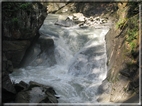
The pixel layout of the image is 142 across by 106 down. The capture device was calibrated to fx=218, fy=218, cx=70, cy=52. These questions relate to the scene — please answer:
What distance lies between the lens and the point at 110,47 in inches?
417

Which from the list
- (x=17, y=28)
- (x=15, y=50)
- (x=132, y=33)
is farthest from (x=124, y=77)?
(x=15, y=50)

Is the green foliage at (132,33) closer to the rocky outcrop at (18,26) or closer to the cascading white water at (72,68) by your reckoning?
the cascading white water at (72,68)

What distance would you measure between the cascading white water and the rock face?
0.78 metres

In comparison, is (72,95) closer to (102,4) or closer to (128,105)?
(128,105)

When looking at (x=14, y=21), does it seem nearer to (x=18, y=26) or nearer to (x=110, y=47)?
(x=18, y=26)

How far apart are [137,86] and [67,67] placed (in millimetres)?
5298

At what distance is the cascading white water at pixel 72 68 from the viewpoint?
871 cm

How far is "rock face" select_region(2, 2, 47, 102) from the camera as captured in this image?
9.86 meters

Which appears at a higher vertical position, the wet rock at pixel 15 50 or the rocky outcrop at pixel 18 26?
the rocky outcrop at pixel 18 26

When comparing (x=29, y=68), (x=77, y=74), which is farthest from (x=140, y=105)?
(x=29, y=68)

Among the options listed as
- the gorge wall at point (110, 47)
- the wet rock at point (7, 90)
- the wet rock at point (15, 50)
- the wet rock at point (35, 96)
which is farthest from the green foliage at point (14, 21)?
the wet rock at point (7, 90)

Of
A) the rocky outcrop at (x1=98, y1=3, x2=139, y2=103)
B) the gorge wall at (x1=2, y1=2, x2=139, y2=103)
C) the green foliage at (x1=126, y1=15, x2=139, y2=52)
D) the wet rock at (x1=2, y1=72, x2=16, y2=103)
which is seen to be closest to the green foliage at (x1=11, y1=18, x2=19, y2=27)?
the gorge wall at (x1=2, y1=2, x2=139, y2=103)

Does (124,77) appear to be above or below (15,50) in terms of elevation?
below

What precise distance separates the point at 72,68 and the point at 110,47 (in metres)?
2.13
